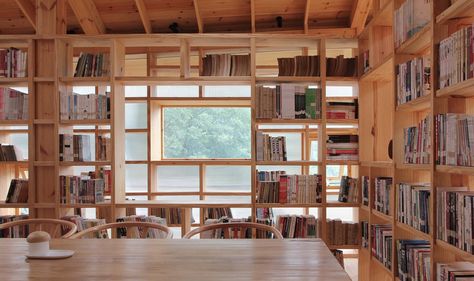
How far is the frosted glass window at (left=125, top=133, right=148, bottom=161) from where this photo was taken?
6434 millimetres

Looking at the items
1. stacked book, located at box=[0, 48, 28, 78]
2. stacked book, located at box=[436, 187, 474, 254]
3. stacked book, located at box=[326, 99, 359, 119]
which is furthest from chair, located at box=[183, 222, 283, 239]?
stacked book, located at box=[0, 48, 28, 78]

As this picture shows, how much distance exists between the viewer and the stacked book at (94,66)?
3.96 metres

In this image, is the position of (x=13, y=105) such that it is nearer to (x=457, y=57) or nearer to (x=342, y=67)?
(x=342, y=67)

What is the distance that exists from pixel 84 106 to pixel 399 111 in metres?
2.68

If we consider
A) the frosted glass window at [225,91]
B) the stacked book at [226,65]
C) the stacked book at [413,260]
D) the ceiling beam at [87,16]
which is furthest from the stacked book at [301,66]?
the ceiling beam at [87,16]

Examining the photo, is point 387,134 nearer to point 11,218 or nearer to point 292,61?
point 292,61

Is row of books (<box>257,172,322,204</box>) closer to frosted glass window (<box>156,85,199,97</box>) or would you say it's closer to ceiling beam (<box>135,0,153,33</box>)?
ceiling beam (<box>135,0,153,33</box>)

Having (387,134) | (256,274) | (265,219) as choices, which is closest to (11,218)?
(265,219)

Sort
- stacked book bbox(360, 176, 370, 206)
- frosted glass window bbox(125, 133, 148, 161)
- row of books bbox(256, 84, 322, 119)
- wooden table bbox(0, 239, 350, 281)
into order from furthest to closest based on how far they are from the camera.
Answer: frosted glass window bbox(125, 133, 148, 161)
row of books bbox(256, 84, 322, 119)
stacked book bbox(360, 176, 370, 206)
wooden table bbox(0, 239, 350, 281)

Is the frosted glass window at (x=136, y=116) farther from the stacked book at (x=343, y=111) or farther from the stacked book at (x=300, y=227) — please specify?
the stacked book at (x=343, y=111)

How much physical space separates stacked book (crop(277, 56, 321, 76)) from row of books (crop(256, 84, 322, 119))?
0.16 metres

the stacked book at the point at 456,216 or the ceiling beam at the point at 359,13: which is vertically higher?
the ceiling beam at the point at 359,13

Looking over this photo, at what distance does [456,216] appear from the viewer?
6.64 feet

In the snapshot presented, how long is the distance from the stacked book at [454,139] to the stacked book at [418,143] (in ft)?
0.51
